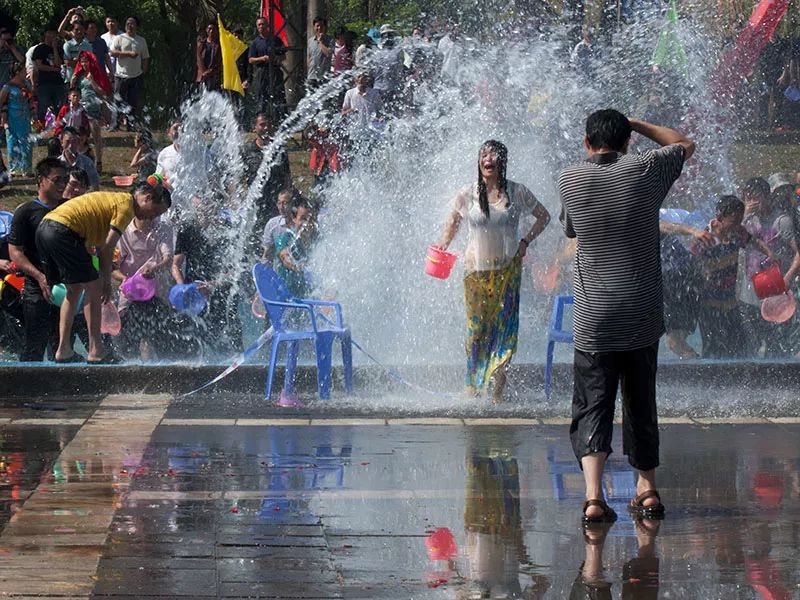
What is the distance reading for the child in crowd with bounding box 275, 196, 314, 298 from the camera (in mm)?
12406

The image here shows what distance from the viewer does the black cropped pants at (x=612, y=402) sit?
6.66 m

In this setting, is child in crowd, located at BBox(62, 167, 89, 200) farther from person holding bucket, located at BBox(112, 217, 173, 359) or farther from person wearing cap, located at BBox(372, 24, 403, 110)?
person wearing cap, located at BBox(372, 24, 403, 110)

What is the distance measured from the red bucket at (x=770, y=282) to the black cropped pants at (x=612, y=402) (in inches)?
207

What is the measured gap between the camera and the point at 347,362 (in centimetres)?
1052

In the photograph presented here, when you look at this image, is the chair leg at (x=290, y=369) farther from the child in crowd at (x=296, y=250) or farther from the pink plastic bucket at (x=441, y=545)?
the pink plastic bucket at (x=441, y=545)

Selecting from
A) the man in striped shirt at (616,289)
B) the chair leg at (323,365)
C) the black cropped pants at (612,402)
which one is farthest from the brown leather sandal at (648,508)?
the chair leg at (323,365)

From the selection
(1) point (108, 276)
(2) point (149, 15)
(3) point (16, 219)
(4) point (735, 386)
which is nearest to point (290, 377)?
(1) point (108, 276)

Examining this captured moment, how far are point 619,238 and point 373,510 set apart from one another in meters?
1.62

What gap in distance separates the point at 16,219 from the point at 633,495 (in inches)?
223

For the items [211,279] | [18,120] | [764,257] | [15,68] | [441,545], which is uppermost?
[15,68]

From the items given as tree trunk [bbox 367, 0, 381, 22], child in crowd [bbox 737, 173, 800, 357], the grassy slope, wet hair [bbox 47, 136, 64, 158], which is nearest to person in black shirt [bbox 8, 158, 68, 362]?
wet hair [bbox 47, 136, 64, 158]

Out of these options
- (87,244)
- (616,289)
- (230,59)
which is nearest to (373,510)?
(616,289)

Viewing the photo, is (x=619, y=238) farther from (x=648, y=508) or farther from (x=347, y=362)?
(x=347, y=362)

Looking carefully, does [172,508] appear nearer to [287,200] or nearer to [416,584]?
[416,584]
